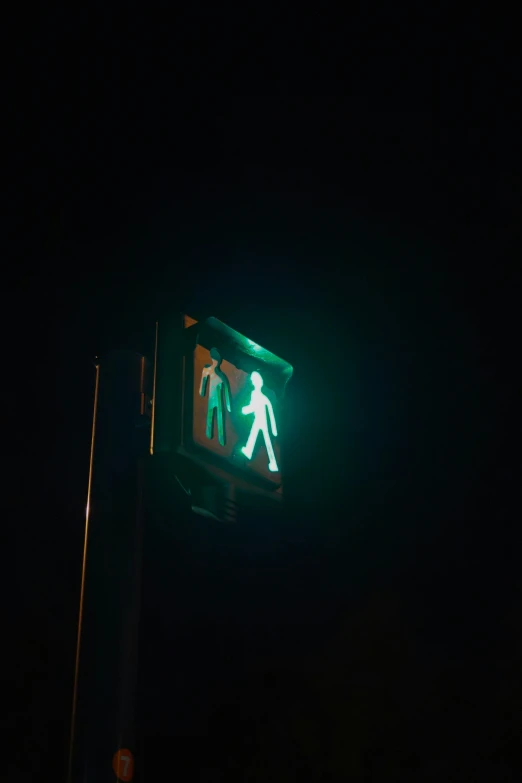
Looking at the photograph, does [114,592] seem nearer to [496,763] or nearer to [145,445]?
[145,445]

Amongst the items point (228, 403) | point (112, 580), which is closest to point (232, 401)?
point (228, 403)

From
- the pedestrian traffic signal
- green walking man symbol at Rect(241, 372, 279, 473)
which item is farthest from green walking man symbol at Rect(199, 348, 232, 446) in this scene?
green walking man symbol at Rect(241, 372, 279, 473)

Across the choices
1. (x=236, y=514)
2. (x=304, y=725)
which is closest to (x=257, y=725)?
(x=304, y=725)

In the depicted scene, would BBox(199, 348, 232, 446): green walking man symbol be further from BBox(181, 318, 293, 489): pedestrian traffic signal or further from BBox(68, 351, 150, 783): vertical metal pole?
BBox(68, 351, 150, 783): vertical metal pole

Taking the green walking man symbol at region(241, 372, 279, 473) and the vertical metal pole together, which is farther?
the green walking man symbol at region(241, 372, 279, 473)

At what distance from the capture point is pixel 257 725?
6312 mm

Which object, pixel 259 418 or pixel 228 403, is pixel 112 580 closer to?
pixel 228 403

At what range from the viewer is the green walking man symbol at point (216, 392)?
2328 millimetres

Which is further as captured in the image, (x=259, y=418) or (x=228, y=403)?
(x=259, y=418)

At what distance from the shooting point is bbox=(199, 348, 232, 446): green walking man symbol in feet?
7.64

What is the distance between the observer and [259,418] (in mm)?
2596

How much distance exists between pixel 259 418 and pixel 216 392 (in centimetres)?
25

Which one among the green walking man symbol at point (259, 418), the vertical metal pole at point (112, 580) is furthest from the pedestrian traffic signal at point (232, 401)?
the vertical metal pole at point (112, 580)

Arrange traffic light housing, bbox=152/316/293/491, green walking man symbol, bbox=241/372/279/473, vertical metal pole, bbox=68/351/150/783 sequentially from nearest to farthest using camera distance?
1. vertical metal pole, bbox=68/351/150/783
2. traffic light housing, bbox=152/316/293/491
3. green walking man symbol, bbox=241/372/279/473
